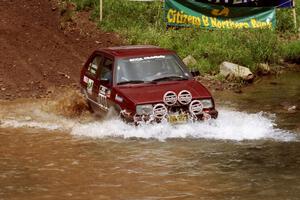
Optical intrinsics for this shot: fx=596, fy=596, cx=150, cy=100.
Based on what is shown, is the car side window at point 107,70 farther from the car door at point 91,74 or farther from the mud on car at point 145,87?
the car door at point 91,74

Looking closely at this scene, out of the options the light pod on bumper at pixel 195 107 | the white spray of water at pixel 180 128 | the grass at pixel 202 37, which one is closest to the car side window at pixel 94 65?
the white spray of water at pixel 180 128

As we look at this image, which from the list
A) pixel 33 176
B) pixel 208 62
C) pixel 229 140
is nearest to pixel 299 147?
pixel 229 140

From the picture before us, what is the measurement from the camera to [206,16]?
21.5 meters

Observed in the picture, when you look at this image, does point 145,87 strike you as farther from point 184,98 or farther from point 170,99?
point 184,98

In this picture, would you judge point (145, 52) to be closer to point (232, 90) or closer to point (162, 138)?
point (162, 138)

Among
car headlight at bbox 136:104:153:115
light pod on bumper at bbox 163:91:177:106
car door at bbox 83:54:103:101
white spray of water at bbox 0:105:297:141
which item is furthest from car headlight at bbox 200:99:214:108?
car door at bbox 83:54:103:101

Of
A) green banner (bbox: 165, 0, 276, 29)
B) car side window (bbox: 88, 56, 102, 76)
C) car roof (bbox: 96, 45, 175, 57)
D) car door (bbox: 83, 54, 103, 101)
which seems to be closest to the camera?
car roof (bbox: 96, 45, 175, 57)

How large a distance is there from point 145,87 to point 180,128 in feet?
3.48

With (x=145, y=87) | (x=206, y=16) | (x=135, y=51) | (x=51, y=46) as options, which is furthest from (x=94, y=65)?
(x=206, y=16)

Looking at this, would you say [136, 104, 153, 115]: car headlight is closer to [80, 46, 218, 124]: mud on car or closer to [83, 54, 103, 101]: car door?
[80, 46, 218, 124]: mud on car

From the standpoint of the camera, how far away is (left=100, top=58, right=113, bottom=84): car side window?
38.4 ft

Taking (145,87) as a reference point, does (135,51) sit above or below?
above

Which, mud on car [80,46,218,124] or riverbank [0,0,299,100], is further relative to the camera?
riverbank [0,0,299,100]

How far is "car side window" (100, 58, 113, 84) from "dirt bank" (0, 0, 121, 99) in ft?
14.8
